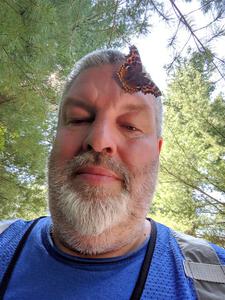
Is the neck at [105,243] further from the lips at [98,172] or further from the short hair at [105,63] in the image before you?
the short hair at [105,63]

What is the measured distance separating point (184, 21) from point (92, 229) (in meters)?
1.38

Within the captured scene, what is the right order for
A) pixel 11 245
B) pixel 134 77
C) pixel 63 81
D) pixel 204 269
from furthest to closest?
pixel 63 81
pixel 134 77
pixel 11 245
pixel 204 269

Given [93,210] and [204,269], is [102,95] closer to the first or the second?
[93,210]

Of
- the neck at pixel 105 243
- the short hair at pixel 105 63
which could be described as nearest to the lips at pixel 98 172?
the neck at pixel 105 243

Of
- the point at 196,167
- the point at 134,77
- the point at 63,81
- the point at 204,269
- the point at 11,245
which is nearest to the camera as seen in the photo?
the point at 204,269

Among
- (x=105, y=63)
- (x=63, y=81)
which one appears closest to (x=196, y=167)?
(x=63, y=81)

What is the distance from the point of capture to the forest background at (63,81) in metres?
1.96

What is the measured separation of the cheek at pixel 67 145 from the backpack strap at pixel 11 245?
0.26 m

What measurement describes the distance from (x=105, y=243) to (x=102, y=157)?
23 centimetres

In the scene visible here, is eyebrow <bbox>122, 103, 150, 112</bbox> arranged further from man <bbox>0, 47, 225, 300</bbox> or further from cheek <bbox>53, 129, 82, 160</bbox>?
cheek <bbox>53, 129, 82, 160</bbox>

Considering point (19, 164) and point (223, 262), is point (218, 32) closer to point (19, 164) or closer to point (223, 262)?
point (223, 262)

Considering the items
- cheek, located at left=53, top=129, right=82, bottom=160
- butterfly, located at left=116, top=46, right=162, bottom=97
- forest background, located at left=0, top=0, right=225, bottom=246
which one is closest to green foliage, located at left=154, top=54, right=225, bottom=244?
forest background, located at left=0, top=0, right=225, bottom=246

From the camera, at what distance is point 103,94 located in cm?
106

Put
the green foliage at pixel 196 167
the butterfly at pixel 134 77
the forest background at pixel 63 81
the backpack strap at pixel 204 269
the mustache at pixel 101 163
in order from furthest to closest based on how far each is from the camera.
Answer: the green foliage at pixel 196 167 < the forest background at pixel 63 81 < the butterfly at pixel 134 77 < the mustache at pixel 101 163 < the backpack strap at pixel 204 269
